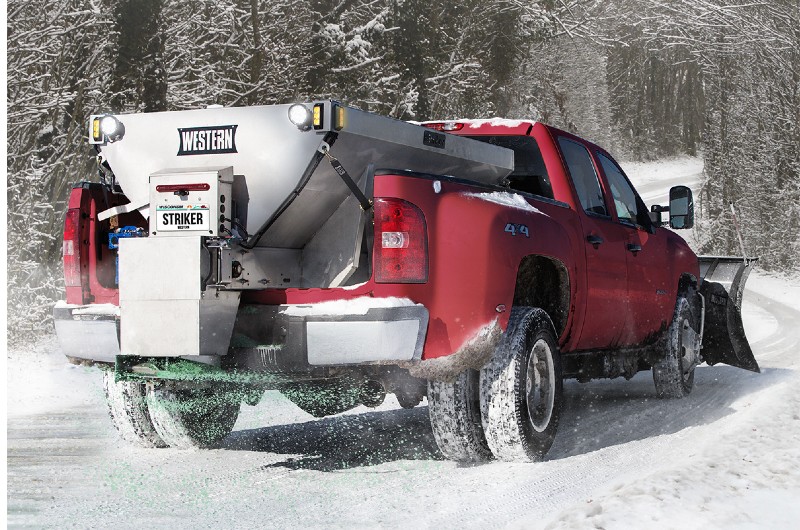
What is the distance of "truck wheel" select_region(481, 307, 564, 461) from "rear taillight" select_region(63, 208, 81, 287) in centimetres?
236

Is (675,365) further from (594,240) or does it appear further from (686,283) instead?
(594,240)

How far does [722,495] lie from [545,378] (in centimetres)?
164

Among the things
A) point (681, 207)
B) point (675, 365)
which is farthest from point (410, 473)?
point (681, 207)

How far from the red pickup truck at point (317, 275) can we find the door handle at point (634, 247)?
1.20 m

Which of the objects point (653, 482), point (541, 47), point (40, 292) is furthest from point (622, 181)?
point (541, 47)

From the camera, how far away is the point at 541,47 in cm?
2623

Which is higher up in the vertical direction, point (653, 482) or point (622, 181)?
point (622, 181)

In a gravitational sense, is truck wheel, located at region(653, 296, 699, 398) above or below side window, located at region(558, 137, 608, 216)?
below

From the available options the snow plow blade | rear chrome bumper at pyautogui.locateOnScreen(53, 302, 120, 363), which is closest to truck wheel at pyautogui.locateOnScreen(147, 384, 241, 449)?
rear chrome bumper at pyautogui.locateOnScreen(53, 302, 120, 363)

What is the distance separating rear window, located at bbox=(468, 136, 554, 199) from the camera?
6.82 m

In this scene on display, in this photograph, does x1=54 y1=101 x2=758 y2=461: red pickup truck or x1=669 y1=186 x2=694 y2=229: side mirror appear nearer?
x1=54 y1=101 x2=758 y2=461: red pickup truck

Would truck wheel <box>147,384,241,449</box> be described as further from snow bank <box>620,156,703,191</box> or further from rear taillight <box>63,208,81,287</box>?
snow bank <box>620,156,703,191</box>

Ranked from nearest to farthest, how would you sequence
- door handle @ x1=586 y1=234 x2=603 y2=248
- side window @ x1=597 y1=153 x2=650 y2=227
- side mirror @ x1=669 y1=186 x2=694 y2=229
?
door handle @ x1=586 y1=234 x2=603 y2=248 < side window @ x1=597 y1=153 x2=650 y2=227 < side mirror @ x1=669 y1=186 x2=694 y2=229

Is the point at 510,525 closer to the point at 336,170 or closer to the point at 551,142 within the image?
the point at 336,170
